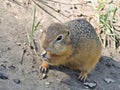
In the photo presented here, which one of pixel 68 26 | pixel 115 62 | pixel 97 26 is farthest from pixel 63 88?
pixel 97 26

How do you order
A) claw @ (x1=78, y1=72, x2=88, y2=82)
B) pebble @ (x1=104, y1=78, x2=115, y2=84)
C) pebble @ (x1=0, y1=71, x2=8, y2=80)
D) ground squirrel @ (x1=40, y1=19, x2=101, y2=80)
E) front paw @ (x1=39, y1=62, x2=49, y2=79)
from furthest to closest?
pebble @ (x1=104, y1=78, x2=115, y2=84) < claw @ (x1=78, y1=72, x2=88, y2=82) < front paw @ (x1=39, y1=62, x2=49, y2=79) < pebble @ (x1=0, y1=71, x2=8, y2=80) < ground squirrel @ (x1=40, y1=19, x2=101, y2=80)

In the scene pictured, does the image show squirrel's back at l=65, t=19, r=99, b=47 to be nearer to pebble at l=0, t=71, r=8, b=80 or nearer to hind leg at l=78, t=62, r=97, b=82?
hind leg at l=78, t=62, r=97, b=82

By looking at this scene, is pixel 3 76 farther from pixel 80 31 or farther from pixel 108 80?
pixel 108 80

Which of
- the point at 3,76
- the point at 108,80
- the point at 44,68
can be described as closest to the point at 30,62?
the point at 44,68

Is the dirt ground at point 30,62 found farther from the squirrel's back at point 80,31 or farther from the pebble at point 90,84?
the squirrel's back at point 80,31

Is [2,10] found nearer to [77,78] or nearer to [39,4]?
[39,4]

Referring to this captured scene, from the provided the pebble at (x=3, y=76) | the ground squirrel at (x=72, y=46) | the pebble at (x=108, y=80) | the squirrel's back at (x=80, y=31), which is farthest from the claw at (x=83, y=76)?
the pebble at (x=3, y=76)

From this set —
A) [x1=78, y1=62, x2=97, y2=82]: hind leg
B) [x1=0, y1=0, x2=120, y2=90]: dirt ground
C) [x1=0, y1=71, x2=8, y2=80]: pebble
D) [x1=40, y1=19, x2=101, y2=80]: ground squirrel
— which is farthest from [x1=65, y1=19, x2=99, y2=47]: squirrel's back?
[x1=0, y1=71, x2=8, y2=80]: pebble
